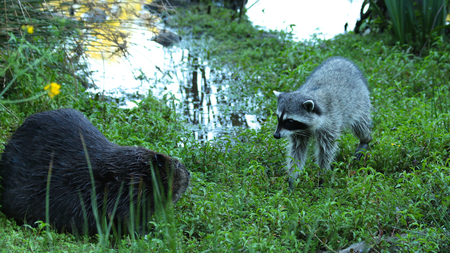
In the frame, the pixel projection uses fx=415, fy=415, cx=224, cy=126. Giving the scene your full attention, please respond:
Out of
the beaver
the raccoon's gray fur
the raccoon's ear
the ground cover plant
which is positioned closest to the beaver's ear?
the beaver

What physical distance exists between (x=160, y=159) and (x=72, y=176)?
70 centimetres

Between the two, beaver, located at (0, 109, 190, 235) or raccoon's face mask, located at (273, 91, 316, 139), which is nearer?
beaver, located at (0, 109, 190, 235)

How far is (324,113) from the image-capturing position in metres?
→ 4.41

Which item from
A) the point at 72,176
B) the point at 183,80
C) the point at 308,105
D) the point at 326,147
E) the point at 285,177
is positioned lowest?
the point at 285,177

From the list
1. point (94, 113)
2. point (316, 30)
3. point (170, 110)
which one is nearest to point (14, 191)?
point (94, 113)

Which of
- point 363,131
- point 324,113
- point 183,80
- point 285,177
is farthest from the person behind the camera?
point 183,80

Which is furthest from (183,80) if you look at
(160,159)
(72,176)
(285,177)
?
A: (72,176)

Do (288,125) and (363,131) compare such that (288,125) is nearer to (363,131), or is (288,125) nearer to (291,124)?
(291,124)

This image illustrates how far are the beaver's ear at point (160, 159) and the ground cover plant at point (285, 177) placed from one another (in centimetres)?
41

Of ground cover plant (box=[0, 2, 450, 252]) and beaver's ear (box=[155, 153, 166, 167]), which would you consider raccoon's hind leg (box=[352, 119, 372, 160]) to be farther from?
beaver's ear (box=[155, 153, 166, 167])

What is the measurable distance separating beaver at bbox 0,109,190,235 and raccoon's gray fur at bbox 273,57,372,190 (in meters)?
1.46

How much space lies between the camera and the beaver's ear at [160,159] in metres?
3.42

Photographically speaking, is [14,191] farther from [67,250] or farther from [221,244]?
[221,244]

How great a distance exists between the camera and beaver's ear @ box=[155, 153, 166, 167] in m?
3.42
